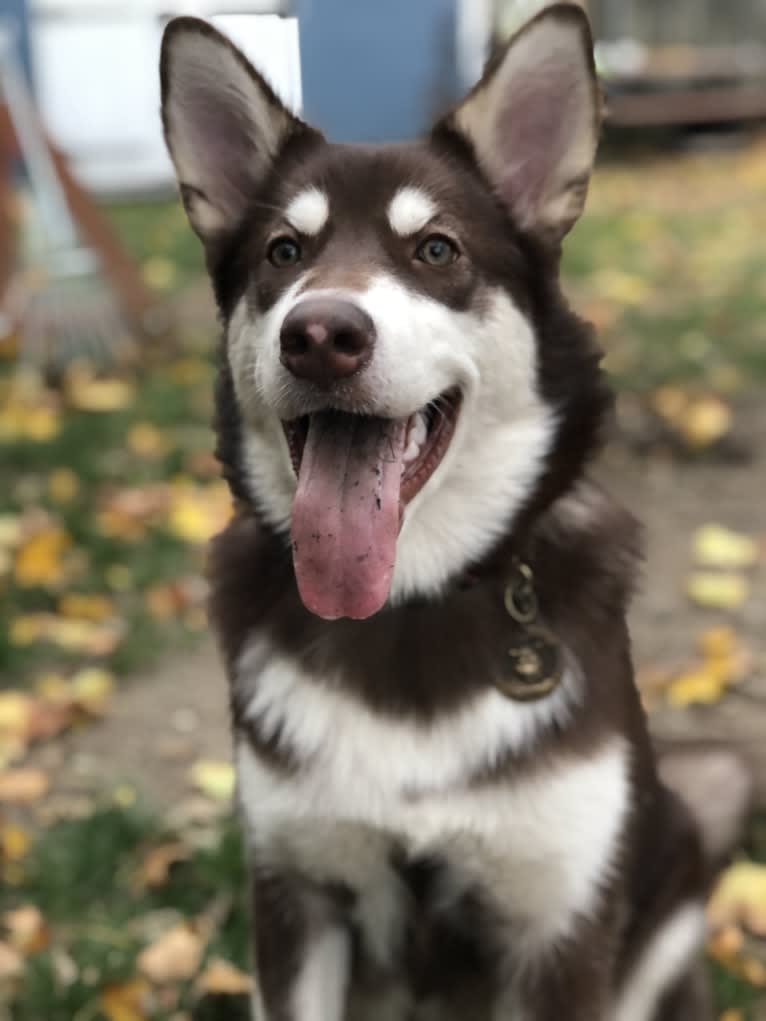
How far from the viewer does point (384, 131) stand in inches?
495

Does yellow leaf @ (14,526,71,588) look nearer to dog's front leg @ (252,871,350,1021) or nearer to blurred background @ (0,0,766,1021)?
blurred background @ (0,0,766,1021)

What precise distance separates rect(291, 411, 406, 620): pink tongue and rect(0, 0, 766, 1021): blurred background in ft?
2.13

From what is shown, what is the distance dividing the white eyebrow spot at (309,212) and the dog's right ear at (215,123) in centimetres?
17

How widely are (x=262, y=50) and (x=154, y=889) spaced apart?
178 centimetres

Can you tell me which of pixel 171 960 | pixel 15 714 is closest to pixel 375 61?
pixel 15 714

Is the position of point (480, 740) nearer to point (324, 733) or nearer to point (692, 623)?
point (324, 733)

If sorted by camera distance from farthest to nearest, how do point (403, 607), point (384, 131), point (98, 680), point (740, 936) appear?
point (384, 131) → point (98, 680) → point (740, 936) → point (403, 607)

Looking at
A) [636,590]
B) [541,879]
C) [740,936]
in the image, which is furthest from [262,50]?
[740,936]

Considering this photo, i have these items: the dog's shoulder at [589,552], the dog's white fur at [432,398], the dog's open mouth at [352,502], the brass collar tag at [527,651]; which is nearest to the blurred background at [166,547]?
the dog's white fur at [432,398]

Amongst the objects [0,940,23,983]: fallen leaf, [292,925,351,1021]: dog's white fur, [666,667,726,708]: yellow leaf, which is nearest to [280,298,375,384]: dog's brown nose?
[292,925,351,1021]: dog's white fur

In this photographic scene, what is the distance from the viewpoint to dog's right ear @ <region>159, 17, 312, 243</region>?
2131mm

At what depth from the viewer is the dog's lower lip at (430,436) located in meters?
2.08

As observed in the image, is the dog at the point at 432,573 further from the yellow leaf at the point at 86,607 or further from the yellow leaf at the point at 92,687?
the yellow leaf at the point at 86,607

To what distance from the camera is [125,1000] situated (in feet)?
8.62
